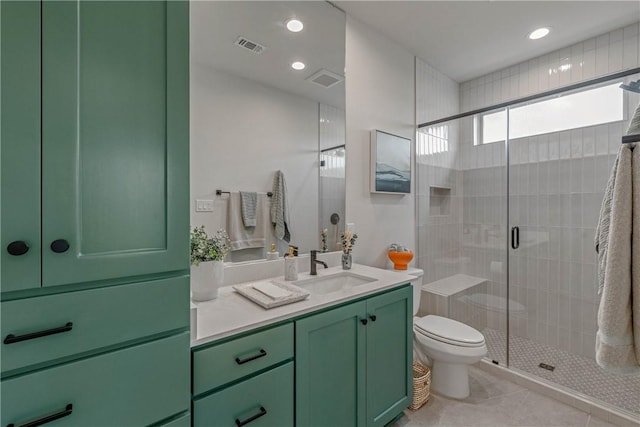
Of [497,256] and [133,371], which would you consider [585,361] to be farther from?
[133,371]

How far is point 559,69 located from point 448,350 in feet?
8.73

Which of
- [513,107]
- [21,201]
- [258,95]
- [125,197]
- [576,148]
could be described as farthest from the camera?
[576,148]

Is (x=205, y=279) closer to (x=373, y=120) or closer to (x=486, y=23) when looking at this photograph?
(x=373, y=120)

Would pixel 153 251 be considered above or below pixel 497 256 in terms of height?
above

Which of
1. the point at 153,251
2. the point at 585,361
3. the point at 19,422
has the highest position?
the point at 153,251

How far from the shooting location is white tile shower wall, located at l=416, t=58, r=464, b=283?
2809 mm

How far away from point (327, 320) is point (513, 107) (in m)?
2.32

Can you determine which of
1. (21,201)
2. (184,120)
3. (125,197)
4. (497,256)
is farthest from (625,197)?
(497,256)

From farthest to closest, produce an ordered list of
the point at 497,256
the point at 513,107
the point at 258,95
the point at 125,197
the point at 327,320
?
the point at 497,256 → the point at 513,107 → the point at 258,95 → the point at 327,320 → the point at 125,197

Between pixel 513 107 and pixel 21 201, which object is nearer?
pixel 21 201

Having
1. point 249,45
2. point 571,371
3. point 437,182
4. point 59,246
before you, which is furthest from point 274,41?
point 571,371

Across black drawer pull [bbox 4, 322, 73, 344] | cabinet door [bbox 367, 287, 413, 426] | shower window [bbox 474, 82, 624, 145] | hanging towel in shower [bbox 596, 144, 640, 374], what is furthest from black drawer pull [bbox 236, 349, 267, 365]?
shower window [bbox 474, 82, 624, 145]

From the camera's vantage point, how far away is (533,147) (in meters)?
2.78

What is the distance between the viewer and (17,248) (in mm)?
659
